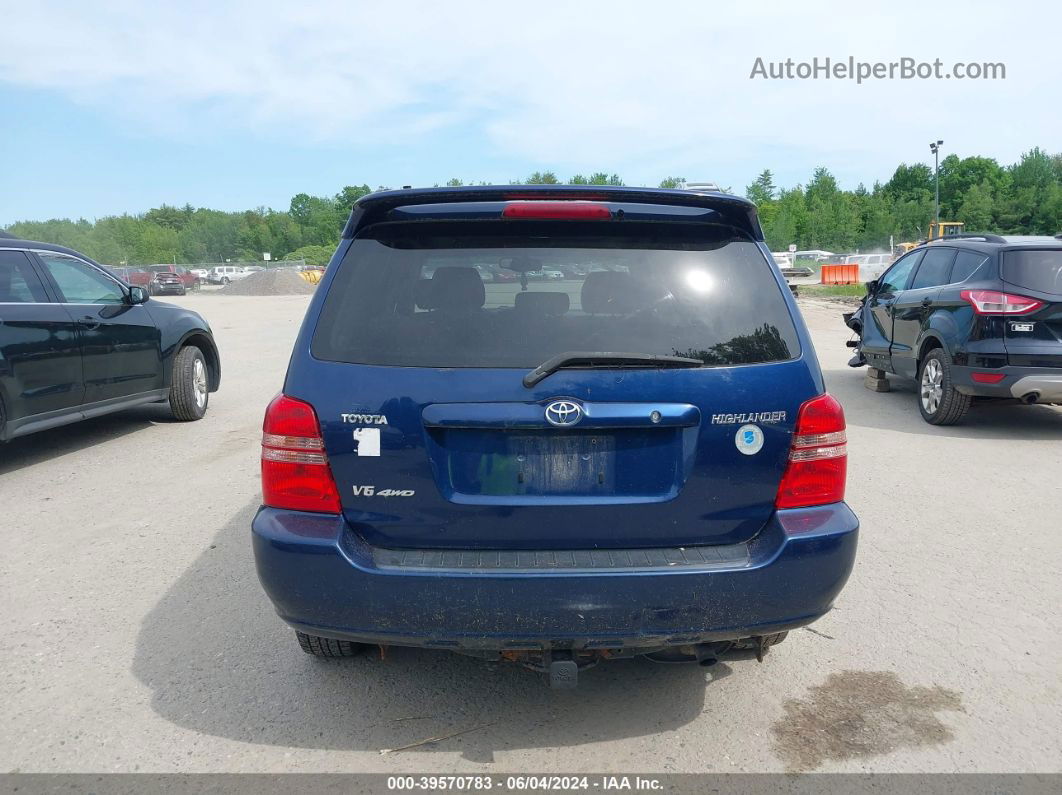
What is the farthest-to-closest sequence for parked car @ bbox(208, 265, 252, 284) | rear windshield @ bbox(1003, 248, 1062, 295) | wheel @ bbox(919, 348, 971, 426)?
parked car @ bbox(208, 265, 252, 284)
wheel @ bbox(919, 348, 971, 426)
rear windshield @ bbox(1003, 248, 1062, 295)

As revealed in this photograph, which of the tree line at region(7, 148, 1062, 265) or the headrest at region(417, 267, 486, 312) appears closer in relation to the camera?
the headrest at region(417, 267, 486, 312)

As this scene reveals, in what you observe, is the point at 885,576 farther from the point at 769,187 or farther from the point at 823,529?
the point at 769,187

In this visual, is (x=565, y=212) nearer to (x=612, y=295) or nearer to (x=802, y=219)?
(x=612, y=295)

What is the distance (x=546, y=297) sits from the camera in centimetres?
276

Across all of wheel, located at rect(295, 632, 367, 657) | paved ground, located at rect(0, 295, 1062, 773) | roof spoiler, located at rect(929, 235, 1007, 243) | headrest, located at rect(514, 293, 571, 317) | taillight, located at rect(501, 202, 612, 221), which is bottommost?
paved ground, located at rect(0, 295, 1062, 773)

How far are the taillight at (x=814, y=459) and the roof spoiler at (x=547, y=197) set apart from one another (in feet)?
2.26

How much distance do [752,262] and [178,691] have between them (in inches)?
108

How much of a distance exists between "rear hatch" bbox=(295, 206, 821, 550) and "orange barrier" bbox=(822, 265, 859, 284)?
44530 mm

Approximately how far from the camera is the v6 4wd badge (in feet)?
8.61

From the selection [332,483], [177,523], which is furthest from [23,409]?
[332,483]

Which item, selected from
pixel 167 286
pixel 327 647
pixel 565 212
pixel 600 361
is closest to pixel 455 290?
pixel 565 212

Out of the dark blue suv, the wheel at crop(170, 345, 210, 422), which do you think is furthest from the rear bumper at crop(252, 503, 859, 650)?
the wheel at crop(170, 345, 210, 422)

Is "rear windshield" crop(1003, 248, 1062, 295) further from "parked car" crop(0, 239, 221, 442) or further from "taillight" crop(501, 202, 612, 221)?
"parked car" crop(0, 239, 221, 442)

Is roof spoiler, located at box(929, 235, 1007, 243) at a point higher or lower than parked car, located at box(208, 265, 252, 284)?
lower
